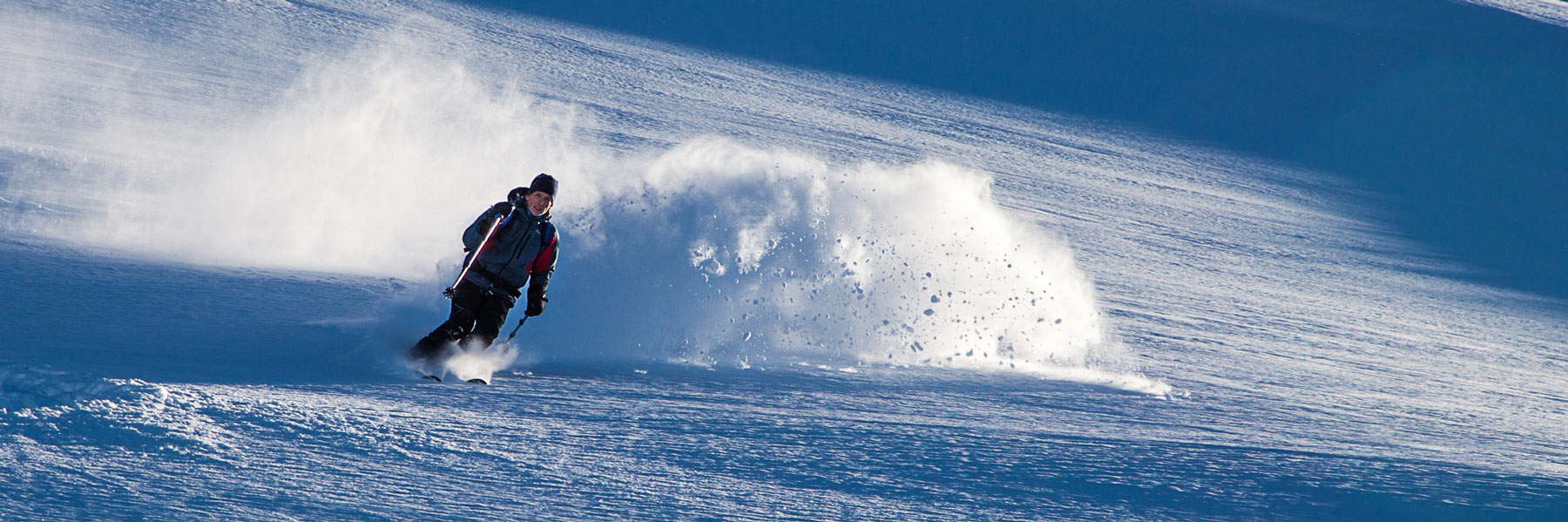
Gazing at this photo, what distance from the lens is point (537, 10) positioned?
21719mm

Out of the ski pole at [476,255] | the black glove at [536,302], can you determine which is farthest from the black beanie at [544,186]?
the black glove at [536,302]

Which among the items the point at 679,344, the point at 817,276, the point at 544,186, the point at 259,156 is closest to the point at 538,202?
the point at 544,186

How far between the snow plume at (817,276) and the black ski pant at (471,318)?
1067 millimetres

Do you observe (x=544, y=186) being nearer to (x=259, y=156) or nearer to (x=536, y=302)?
(x=536, y=302)

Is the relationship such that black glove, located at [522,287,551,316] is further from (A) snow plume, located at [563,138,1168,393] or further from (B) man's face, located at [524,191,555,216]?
(A) snow plume, located at [563,138,1168,393]

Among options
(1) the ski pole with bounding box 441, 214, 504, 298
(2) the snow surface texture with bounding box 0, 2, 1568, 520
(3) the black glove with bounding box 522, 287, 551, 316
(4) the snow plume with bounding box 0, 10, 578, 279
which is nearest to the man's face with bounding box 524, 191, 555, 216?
(1) the ski pole with bounding box 441, 214, 504, 298

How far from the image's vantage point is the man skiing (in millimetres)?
4930

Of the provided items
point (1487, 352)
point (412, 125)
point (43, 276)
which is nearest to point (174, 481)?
point (43, 276)

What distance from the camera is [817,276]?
6.85 metres

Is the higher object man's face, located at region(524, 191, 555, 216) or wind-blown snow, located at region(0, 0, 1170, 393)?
wind-blown snow, located at region(0, 0, 1170, 393)

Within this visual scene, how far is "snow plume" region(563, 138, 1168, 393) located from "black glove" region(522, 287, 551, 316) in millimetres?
1147

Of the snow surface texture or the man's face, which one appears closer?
the snow surface texture

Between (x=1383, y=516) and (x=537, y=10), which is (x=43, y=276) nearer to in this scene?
(x=1383, y=516)

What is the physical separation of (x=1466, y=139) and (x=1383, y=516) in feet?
61.7
